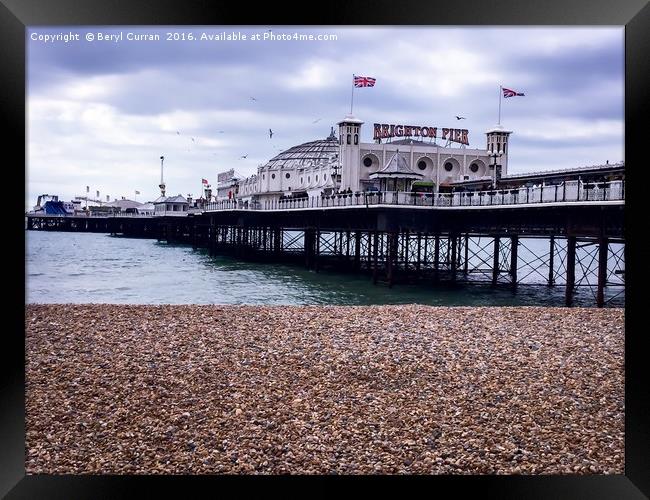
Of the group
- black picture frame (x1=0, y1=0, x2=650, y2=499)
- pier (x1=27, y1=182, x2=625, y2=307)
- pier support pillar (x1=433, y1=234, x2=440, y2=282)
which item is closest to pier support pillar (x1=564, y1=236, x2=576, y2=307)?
pier (x1=27, y1=182, x2=625, y2=307)

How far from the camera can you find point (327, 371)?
31.0ft

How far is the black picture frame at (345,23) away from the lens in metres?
6.56

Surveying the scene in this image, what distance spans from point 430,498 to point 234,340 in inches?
224

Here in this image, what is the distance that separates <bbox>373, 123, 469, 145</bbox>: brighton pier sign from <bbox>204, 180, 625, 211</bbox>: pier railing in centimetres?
855

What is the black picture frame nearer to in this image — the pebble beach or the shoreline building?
the pebble beach

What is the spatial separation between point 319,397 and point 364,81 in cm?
1724

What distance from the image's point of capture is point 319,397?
8.41 metres

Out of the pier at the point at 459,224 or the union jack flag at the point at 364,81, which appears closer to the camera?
the pier at the point at 459,224

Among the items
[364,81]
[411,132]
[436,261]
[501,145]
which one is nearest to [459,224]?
[436,261]

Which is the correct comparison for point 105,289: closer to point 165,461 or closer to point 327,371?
point 327,371

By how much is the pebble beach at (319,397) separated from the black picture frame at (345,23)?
0.24 m

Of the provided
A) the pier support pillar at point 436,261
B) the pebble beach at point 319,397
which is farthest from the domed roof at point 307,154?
the pebble beach at point 319,397

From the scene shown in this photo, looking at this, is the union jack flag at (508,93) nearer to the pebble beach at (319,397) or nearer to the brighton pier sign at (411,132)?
the pebble beach at (319,397)
